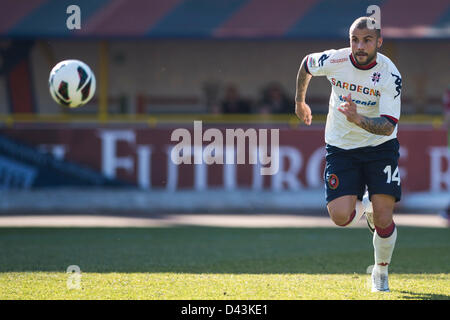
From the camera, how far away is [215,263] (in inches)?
348

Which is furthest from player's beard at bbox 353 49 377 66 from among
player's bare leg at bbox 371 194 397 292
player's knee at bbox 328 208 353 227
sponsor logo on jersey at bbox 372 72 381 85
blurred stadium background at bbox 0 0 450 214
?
blurred stadium background at bbox 0 0 450 214

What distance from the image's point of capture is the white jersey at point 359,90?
6836mm

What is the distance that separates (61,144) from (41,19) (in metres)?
2.88

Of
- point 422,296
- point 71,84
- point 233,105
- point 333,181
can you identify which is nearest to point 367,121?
point 333,181

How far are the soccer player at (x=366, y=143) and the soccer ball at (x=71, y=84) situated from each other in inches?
117

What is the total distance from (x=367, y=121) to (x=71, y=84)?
12.7 ft

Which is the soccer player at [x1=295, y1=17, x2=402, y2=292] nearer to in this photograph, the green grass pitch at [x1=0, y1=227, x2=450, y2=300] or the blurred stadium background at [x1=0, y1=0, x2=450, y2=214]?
the green grass pitch at [x1=0, y1=227, x2=450, y2=300]

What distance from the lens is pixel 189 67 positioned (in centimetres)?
2092

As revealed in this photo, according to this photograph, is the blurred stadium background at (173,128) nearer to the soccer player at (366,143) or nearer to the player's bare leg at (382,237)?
the soccer player at (366,143)

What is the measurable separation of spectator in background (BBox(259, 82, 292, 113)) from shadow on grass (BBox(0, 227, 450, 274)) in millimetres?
6143

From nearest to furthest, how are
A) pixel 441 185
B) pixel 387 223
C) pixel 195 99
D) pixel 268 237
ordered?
pixel 387 223, pixel 268 237, pixel 441 185, pixel 195 99

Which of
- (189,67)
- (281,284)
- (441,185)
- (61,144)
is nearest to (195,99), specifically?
(189,67)

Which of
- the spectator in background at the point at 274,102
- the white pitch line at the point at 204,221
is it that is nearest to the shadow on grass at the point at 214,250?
the white pitch line at the point at 204,221
